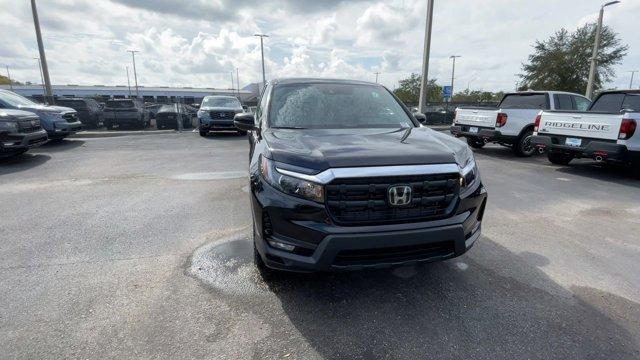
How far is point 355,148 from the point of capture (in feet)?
8.96

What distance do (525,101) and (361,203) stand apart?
980cm

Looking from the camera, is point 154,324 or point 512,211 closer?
point 154,324

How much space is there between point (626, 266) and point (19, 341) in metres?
5.26

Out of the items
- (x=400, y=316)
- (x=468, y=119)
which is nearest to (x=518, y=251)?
(x=400, y=316)

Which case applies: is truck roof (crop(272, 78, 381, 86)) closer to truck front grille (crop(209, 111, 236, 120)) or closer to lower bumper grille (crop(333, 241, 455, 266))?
lower bumper grille (crop(333, 241, 455, 266))

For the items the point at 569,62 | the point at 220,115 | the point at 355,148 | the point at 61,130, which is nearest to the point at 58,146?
the point at 61,130

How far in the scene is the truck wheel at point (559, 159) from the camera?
9135mm

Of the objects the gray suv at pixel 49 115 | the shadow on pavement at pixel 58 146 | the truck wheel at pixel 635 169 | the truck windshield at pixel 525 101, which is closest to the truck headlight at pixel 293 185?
the truck wheel at pixel 635 169

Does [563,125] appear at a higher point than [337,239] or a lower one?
higher

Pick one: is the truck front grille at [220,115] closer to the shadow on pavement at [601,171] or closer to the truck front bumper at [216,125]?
the truck front bumper at [216,125]

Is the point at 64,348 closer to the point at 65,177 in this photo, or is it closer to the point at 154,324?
the point at 154,324

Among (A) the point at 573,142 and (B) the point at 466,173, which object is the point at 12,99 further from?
(A) the point at 573,142

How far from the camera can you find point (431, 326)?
8.66ft

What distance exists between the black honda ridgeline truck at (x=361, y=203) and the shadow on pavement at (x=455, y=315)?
48 cm
